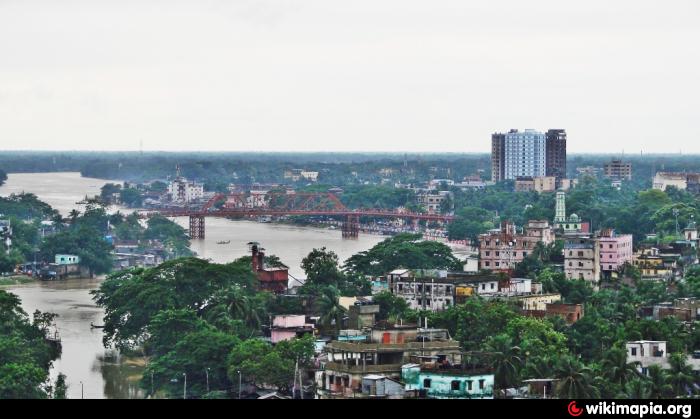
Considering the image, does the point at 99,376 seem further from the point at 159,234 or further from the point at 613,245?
the point at 159,234

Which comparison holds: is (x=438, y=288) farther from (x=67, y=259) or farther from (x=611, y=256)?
(x=67, y=259)

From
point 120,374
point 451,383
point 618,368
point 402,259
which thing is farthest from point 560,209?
point 451,383

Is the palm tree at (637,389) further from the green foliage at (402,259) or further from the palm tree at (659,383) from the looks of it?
the green foliage at (402,259)

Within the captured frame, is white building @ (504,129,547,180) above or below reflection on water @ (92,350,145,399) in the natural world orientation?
above

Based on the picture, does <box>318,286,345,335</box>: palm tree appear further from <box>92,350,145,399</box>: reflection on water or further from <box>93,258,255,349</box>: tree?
<box>92,350,145,399</box>: reflection on water

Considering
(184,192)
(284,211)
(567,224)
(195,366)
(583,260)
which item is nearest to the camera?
(195,366)
